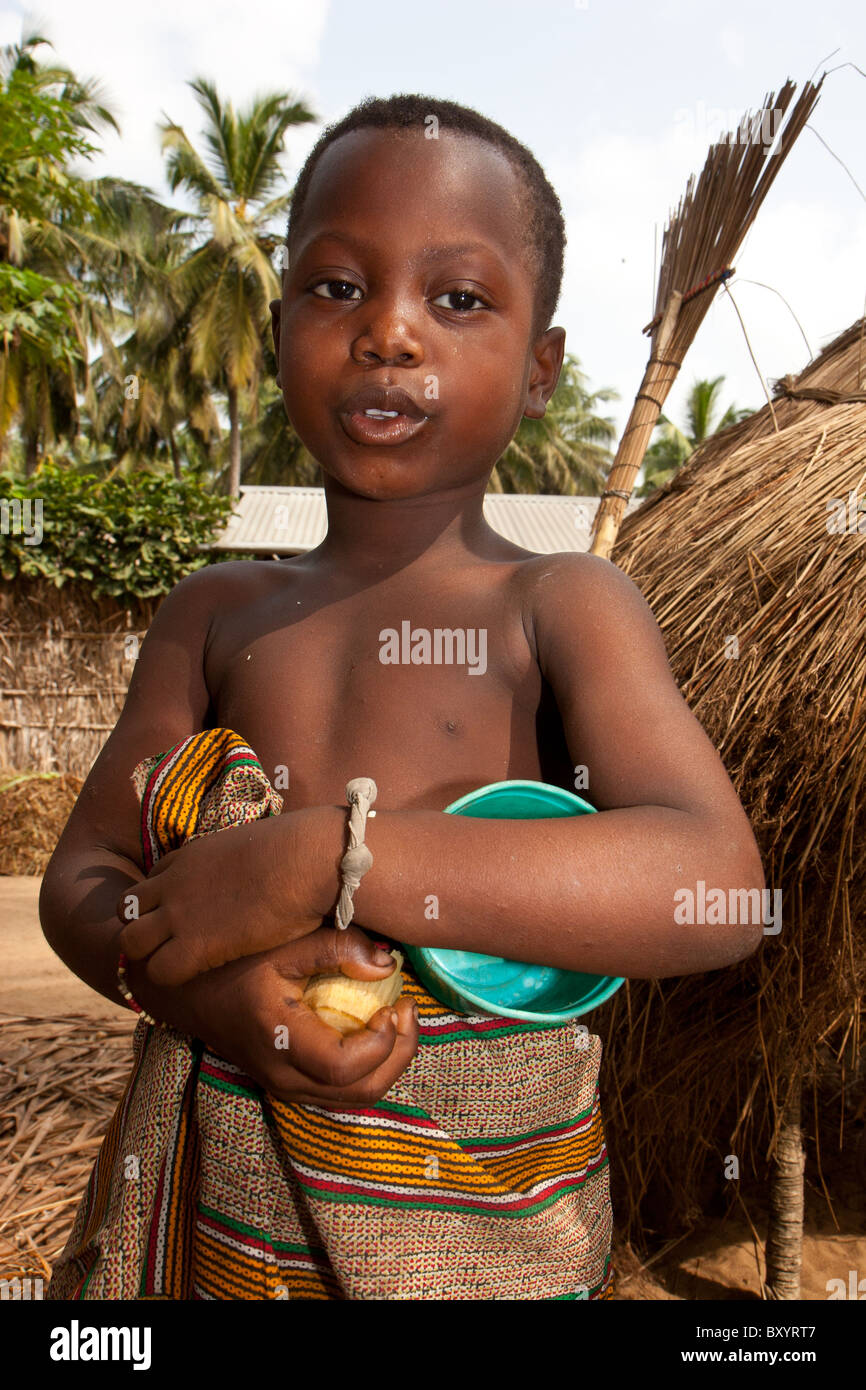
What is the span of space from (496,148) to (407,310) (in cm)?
26

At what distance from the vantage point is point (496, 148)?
114cm

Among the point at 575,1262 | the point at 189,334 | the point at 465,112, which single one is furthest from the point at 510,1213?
the point at 189,334

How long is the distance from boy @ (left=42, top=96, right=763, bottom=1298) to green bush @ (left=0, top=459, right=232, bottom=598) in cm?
816

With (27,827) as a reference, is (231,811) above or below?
above

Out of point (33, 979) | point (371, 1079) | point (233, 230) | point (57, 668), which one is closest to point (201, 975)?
point (371, 1079)

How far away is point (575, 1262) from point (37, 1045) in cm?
245

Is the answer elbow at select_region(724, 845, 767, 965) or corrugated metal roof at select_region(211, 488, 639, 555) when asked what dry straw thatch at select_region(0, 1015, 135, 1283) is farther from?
corrugated metal roof at select_region(211, 488, 639, 555)

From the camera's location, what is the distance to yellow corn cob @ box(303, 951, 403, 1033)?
2.77ft

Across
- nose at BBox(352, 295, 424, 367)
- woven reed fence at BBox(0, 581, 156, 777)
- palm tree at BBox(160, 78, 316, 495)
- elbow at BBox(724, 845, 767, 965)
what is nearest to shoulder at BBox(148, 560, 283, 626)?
nose at BBox(352, 295, 424, 367)

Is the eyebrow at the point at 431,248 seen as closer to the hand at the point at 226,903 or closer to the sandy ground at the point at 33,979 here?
the hand at the point at 226,903

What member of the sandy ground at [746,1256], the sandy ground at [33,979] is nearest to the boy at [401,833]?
the sandy ground at [746,1256]

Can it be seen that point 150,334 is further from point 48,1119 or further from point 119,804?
point 119,804

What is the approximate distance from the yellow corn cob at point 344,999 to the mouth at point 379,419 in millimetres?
574
